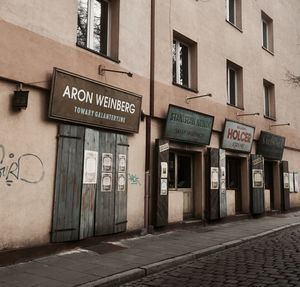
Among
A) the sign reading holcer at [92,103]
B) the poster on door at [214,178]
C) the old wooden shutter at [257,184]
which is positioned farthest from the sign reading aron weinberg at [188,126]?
the old wooden shutter at [257,184]

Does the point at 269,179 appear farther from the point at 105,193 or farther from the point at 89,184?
the point at 89,184

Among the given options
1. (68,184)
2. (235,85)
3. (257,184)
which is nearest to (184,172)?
(257,184)

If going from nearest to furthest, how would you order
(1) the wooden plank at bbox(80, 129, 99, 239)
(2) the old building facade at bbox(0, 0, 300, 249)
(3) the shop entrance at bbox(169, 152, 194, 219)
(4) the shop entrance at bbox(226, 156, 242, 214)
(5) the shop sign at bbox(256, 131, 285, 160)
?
(2) the old building facade at bbox(0, 0, 300, 249), (1) the wooden plank at bbox(80, 129, 99, 239), (3) the shop entrance at bbox(169, 152, 194, 219), (4) the shop entrance at bbox(226, 156, 242, 214), (5) the shop sign at bbox(256, 131, 285, 160)

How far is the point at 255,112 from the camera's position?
51.1 feet

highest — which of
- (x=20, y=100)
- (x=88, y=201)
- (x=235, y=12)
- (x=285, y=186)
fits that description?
(x=235, y=12)

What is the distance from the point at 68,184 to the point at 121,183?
1.62 metres

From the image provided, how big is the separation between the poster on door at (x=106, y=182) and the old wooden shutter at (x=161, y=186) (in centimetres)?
165

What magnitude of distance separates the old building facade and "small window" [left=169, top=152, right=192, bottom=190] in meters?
0.03

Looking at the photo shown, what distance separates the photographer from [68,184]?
8141mm

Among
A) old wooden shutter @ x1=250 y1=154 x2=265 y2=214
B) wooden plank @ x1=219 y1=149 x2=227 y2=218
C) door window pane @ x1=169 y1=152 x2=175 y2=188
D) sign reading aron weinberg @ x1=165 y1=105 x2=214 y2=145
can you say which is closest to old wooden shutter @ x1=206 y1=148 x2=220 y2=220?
wooden plank @ x1=219 y1=149 x2=227 y2=218

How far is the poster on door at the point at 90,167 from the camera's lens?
8531mm

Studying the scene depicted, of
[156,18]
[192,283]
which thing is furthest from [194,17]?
[192,283]

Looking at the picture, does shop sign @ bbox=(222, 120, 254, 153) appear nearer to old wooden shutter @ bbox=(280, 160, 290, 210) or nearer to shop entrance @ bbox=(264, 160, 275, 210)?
shop entrance @ bbox=(264, 160, 275, 210)

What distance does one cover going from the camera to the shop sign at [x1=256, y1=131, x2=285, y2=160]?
1562cm
